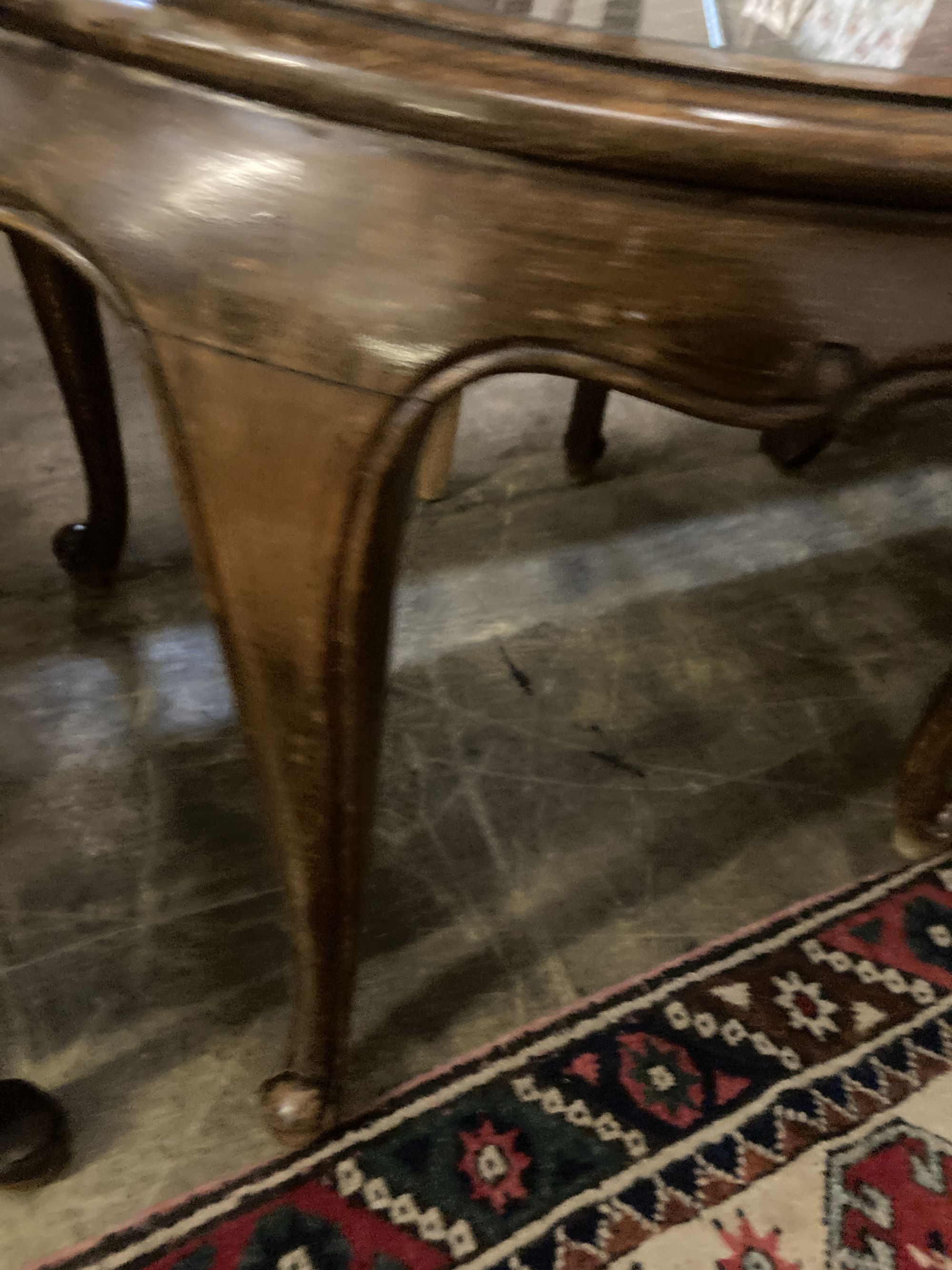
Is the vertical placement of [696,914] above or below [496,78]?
below

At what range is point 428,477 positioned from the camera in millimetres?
1125

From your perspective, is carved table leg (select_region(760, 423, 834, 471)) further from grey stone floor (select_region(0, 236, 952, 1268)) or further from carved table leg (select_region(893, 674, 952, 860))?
carved table leg (select_region(893, 674, 952, 860))

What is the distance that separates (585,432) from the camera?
1.18 metres

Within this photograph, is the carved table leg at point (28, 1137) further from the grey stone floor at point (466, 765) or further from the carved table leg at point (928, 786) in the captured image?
the carved table leg at point (928, 786)

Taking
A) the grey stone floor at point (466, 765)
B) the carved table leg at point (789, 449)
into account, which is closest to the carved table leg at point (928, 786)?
the grey stone floor at point (466, 765)

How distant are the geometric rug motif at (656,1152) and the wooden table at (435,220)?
0.46m

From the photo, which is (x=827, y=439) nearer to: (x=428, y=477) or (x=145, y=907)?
(x=428, y=477)

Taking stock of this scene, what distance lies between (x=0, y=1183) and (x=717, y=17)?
0.74m

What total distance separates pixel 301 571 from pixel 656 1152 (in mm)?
525

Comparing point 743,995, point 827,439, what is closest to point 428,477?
point 827,439

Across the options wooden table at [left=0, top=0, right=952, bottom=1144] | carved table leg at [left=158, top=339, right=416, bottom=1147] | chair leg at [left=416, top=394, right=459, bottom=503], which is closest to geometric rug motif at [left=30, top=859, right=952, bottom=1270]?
carved table leg at [left=158, top=339, right=416, bottom=1147]

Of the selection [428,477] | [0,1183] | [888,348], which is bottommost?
[0,1183]

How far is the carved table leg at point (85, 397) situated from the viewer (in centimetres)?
76

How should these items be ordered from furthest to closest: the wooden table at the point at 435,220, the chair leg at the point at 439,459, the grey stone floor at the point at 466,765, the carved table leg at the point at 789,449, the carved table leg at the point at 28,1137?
the carved table leg at the point at 789,449, the chair leg at the point at 439,459, the grey stone floor at the point at 466,765, the carved table leg at the point at 28,1137, the wooden table at the point at 435,220
